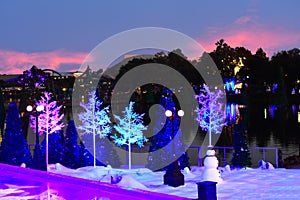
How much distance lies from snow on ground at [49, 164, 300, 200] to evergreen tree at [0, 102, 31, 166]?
71.0 inches

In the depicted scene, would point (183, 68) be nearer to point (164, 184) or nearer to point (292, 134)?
point (292, 134)

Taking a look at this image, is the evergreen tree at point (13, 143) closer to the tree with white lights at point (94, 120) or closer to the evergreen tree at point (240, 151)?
the tree with white lights at point (94, 120)

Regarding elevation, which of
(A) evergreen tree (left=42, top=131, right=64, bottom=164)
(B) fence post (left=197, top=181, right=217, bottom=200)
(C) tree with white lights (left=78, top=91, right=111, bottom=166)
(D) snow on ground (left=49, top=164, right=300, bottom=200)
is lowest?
(D) snow on ground (left=49, top=164, right=300, bottom=200)

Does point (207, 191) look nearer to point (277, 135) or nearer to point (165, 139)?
point (165, 139)

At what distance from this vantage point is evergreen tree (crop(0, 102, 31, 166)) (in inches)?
→ 702

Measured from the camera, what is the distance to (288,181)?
1328 centimetres

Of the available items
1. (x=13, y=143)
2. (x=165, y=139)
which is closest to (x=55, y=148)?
(x=13, y=143)

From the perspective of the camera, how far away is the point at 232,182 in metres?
13.5

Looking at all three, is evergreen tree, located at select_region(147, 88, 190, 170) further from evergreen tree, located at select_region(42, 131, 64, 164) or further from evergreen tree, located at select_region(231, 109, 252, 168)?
evergreen tree, located at select_region(42, 131, 64, 164)

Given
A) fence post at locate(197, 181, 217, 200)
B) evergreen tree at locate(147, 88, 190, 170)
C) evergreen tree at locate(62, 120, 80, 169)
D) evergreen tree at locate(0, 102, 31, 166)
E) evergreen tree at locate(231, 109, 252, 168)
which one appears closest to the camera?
fence post at locate(197, 181, 217, 200)

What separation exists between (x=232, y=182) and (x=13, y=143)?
8139 millimetres

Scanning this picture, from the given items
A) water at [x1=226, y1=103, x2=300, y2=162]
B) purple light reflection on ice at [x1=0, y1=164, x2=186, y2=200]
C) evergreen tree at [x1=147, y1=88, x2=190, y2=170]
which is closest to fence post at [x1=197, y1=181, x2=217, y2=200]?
purple light reflection on ice at [x1=0, y1=164, x2=186, y2=200]

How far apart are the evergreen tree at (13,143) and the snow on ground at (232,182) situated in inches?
71.0

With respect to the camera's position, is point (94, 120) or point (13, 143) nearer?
point (13, 143)
